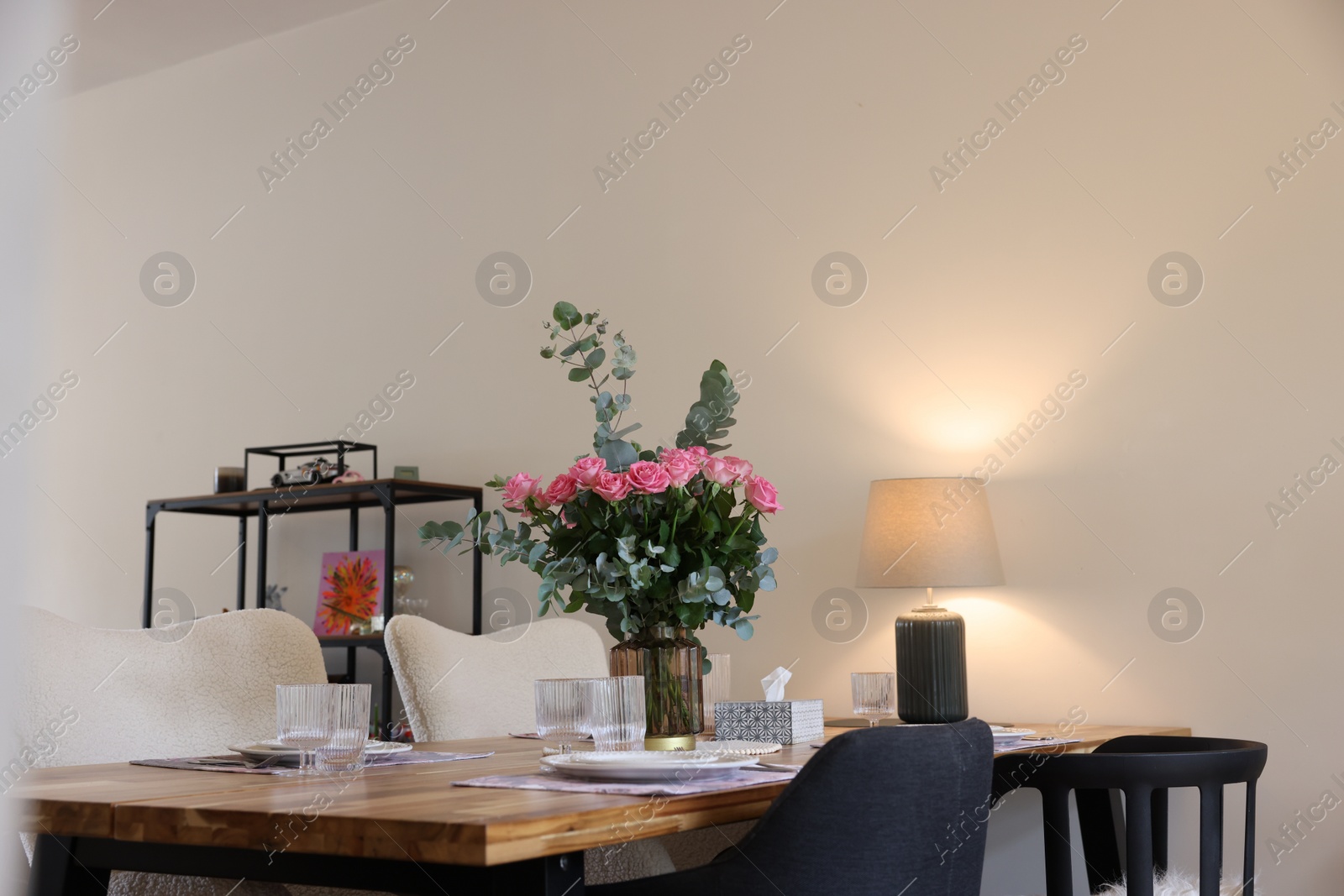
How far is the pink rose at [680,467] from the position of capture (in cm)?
179

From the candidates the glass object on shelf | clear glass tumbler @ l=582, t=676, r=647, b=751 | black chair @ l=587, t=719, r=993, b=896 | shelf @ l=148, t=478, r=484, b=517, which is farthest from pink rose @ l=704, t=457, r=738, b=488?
the glass object on shelf

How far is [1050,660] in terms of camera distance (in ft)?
9.44

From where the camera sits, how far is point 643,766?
1341mm

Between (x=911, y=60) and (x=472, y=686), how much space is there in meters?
1.96

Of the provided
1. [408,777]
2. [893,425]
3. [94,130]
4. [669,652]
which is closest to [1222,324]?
[893,425]

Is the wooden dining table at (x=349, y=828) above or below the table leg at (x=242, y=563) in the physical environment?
below

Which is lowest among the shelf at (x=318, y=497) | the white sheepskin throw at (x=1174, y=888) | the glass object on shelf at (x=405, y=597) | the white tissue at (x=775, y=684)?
the white sheepskin throw at (x=1174, y=888)

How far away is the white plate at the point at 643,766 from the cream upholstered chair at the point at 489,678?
68 cm

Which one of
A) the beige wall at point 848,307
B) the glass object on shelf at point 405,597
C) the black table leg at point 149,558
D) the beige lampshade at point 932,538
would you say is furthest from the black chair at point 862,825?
the black table leg at point 149,558

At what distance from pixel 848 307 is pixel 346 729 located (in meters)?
2.05

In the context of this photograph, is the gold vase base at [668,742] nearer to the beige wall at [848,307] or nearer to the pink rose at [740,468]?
the pink rose at [740,468]

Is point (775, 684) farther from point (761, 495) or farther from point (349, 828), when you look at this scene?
point (349, 828)

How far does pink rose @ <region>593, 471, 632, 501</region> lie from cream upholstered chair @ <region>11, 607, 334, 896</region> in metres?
0.77

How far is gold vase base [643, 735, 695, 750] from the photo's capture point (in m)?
1.76
